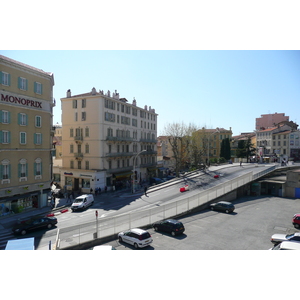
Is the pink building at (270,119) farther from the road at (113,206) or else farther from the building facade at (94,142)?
the building facade at (94,142)

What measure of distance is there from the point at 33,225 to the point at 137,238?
10878 mm

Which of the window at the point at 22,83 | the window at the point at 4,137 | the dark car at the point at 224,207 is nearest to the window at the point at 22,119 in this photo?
the window at the point at 4,137

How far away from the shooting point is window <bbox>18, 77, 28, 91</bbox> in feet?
91.2

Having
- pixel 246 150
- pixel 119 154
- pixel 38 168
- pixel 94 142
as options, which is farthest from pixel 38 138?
pixel 246 150

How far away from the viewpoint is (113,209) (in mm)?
30734

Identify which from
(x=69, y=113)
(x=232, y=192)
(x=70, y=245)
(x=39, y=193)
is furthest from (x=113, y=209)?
(x=69, y=113)

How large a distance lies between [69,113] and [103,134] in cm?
817

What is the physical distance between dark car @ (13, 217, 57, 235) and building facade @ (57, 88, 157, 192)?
679 inches

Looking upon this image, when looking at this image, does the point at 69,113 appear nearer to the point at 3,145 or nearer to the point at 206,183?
the point at 3,145

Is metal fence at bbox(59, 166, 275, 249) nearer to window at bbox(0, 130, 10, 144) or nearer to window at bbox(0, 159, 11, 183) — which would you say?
window at bbox(0, 159, 11, 183)

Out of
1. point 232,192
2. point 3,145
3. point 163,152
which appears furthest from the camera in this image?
point 163,152

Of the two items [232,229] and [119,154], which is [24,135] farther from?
[232,229]

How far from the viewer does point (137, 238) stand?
17.3 m

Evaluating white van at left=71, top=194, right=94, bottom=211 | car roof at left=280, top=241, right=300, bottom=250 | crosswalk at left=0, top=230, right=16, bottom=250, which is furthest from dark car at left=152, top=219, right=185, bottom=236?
white van at left=71, top=194, right=94, bottom=211
